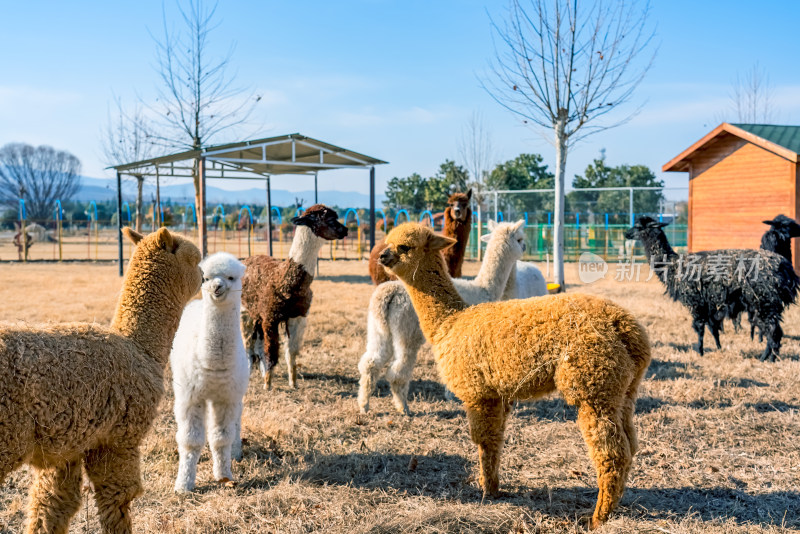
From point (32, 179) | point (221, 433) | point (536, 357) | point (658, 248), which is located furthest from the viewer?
point (32, 179)

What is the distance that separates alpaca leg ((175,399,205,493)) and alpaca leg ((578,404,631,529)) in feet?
7.50

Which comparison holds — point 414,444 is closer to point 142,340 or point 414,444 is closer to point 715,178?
point 142,340

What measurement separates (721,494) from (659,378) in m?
2.79

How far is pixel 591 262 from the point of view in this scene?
18047 millimetres

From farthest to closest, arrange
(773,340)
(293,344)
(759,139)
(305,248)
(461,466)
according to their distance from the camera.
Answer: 1. (759,139)
2. (773,340)
3. (293,344)
4. (305,248)
5. (461,466)

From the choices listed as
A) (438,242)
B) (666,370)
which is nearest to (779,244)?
(666,370)

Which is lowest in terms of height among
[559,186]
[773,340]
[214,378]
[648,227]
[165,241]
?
[773,340]

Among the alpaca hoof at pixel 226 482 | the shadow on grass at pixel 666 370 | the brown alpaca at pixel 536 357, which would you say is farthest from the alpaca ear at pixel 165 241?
the shadow on grass at pixel 666 370

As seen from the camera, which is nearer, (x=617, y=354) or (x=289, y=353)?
(x=617, y=354)

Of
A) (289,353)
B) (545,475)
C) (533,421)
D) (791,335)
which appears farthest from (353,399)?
(791,335)

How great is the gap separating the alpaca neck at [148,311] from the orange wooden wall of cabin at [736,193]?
13.8 meters

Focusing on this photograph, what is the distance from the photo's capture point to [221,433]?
3635mm

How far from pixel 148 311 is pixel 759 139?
47.0 ft

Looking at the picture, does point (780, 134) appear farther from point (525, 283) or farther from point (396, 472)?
point (396, 472)
